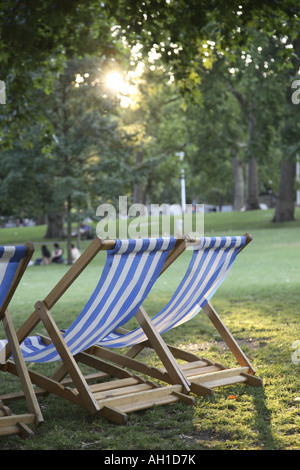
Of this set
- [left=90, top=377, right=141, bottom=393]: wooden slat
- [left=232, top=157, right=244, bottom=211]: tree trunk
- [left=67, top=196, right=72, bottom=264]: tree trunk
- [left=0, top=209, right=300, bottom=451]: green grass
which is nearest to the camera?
[left=0, top=209, right=300, bottom=451]: green grass

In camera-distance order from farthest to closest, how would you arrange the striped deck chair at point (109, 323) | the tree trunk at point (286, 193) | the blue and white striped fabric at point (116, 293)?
the tree trunk at point (286, 193)
the blue and white striped fabric at point (116, 293)
the striped deck chair at point (109, 323)

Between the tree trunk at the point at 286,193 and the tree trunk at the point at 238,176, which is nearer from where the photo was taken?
the tree trunk at the point at 286,193

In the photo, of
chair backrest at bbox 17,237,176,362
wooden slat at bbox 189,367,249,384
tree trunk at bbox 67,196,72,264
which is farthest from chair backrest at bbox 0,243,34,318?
tree trunk at bbox 67,196,72,264

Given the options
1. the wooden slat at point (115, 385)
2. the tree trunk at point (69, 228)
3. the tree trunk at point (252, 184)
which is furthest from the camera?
the tree trunk at point (252, 184)

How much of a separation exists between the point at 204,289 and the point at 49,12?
23.8 feet

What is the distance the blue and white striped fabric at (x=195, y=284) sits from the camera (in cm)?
452

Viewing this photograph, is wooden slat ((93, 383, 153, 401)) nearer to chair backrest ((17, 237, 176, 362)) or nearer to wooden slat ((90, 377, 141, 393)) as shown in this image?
wooden slat ((90, 377, 141, 393))

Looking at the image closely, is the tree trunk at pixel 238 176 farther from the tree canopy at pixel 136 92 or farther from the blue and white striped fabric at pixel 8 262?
the blue and white striped fabric at pixel 8 262

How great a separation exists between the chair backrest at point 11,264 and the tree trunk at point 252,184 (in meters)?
31.3

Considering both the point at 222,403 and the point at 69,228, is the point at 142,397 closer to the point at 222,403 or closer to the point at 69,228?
the point at 222,403

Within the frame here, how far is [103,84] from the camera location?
1911 cm

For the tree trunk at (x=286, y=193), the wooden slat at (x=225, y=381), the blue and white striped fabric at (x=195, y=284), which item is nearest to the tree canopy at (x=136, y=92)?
the tree trunk at (x=286, y=193)

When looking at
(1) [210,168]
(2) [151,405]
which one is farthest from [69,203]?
(2) [151,405]

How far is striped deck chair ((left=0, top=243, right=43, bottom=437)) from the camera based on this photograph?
3.59 metres
